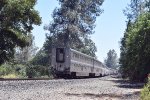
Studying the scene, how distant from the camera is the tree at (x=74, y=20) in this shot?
241 feet

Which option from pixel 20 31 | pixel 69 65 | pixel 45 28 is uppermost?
pixel 45 28

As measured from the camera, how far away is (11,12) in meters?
41.0

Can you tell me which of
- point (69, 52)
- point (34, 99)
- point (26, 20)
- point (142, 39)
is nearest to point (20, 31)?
point (26, 20)

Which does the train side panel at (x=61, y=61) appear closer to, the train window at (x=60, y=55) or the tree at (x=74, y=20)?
the train window at (x=60, y=55)

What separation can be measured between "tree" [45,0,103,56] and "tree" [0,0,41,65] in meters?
28.4

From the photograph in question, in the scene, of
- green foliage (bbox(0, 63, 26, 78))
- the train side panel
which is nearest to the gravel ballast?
the train side panel

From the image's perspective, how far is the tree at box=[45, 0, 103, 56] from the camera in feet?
241

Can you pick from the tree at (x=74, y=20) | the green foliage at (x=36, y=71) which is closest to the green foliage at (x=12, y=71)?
the green foliage at (x=36, y=71)

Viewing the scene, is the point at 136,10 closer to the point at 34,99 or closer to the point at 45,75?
the point at 45,75

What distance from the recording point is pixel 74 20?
73.7m

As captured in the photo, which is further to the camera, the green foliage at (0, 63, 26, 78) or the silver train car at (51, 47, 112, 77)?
the green foliage at (0, 63, 26, 78)

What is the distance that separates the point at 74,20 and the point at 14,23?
3144 centimetres

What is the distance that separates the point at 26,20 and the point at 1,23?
329cm

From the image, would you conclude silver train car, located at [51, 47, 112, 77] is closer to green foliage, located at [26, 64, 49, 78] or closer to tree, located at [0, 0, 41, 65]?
tree, located at [0, 0, 41, 65]
